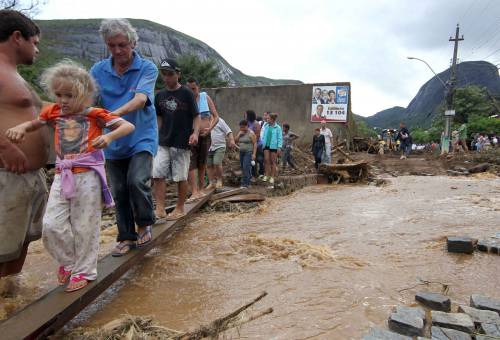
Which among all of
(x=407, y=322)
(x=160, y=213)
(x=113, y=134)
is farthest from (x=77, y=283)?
(x=160, y=213)

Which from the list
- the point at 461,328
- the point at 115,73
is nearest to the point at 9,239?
the point at 115,73

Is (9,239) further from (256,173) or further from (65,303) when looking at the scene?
(256,173)

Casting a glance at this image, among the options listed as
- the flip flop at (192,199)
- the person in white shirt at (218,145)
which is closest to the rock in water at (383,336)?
the flip flop at (192,199)

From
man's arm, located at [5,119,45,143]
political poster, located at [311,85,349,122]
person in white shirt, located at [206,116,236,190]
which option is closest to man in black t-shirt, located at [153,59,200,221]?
man's arm, located at [5,119,45,143]

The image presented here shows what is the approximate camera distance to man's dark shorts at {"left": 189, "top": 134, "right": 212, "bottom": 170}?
6215 millimetres

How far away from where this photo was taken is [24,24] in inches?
109

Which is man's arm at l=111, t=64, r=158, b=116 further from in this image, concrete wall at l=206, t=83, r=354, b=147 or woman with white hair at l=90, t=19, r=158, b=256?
concrete wall at l=206, t=83, r=354, b=147

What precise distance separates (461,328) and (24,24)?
3.38 m

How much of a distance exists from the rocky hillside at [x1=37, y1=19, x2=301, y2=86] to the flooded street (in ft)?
235

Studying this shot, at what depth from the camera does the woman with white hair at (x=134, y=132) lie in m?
3.16

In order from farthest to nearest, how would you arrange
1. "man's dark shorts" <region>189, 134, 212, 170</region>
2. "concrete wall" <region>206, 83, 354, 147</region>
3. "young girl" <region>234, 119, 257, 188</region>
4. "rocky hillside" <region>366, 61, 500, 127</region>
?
1. "rocky hillside" <region>366, 61, 500, 127</region>
2. "concrete wall" <region>206, 83, 354, 147</region>
3. "young girl" <region>234, 119, 257, 188</region>
4. "man's dark shorts" <region>189, 134, 212, 170</region>

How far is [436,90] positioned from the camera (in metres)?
125

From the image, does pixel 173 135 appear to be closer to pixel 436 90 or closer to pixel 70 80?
pixel 70 80

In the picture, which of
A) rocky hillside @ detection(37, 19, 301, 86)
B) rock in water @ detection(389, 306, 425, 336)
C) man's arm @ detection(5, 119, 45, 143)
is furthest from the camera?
rocky hillside @ detection(37, 19, 301, 86)
